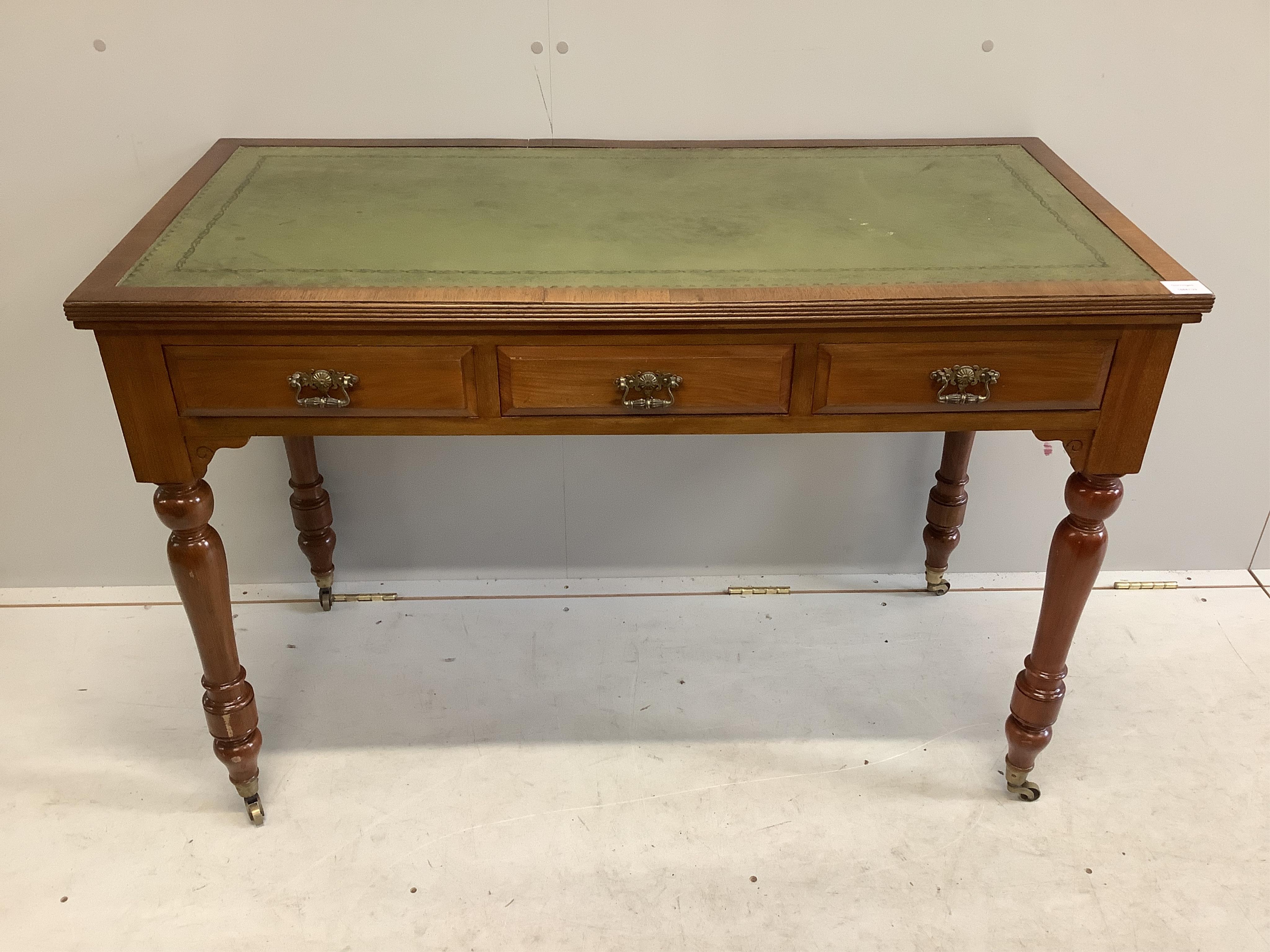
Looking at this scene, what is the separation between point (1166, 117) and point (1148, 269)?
0.73 meters

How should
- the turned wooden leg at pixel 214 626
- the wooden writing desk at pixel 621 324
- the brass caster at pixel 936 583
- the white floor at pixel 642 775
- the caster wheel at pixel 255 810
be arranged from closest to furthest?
the wooden writing desk at pixel 621 324 < the turned wooden leg at pixel 214 626 < the white floor at pixel 642 775 < the caster wheel at pixel 255 810 < the brass caster at pixel 936 583

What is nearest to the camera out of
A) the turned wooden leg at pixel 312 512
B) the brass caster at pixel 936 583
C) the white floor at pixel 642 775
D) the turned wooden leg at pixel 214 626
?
the turned wooden leg at pixel 214 626

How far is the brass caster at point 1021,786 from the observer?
6.88ft

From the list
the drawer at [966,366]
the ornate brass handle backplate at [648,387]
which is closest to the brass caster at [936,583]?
the drawer at [966,366]

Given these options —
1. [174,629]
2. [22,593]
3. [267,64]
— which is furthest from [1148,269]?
[22,593]

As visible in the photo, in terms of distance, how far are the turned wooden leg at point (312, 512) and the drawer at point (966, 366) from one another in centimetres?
125

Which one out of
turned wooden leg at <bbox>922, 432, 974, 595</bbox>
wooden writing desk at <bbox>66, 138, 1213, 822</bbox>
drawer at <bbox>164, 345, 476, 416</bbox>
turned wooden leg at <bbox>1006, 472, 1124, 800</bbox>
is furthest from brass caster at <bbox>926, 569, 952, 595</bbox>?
drawer at <bbox>164, 345, 476, 416</bbox>

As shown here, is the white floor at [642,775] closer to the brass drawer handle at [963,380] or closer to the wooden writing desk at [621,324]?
the wooden writing desk at [621,324]

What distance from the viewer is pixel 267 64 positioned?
6.98ft

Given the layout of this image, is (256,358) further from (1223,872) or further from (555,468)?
(1223,872)

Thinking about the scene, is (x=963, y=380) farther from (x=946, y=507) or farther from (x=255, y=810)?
(x=255, y=810)

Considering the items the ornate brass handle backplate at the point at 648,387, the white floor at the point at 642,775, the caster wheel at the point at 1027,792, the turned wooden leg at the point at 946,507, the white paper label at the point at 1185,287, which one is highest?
the white paper label at the point at 1185,287

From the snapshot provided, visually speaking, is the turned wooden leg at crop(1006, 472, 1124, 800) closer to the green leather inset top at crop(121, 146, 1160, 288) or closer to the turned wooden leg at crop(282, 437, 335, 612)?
the green leather inset top at crop(121, 146, 1160, 288)

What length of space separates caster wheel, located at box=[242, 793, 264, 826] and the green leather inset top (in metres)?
1.00
